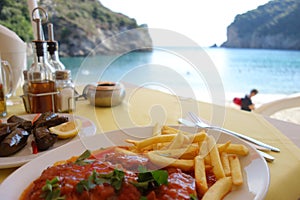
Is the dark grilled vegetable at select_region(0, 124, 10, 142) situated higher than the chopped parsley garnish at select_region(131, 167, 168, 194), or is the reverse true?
the dark grilled vegetable at select_region(0, 124, 10, 142)

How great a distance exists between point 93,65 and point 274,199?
79cm

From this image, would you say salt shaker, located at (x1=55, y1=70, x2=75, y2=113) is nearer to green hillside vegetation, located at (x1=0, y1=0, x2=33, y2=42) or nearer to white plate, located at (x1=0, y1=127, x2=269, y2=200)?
white plate, located at (x1=0, y1=127, x2=269, y2=200)

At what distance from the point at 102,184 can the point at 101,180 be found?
1 cm

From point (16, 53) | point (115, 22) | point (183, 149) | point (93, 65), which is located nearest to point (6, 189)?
point (183, 149)

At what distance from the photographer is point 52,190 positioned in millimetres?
555

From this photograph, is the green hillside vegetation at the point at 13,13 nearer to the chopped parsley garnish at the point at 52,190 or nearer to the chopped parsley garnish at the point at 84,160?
the chopped parsley garnish at the point at 84,160

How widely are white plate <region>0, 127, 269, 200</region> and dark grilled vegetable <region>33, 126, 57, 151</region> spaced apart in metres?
0.06

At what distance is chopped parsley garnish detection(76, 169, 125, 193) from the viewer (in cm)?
54

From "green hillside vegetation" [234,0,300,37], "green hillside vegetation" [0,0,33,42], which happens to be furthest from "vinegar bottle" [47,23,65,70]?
"green hillside vegetation" [234,0,300,37]

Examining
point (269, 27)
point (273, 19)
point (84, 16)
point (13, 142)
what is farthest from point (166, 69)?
point (269, 27)

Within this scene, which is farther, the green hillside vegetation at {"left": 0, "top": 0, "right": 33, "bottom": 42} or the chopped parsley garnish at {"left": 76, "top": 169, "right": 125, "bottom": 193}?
the green hillside vegetation at {"left": 0, "top": 0, "right": 33, "bottom": 42}

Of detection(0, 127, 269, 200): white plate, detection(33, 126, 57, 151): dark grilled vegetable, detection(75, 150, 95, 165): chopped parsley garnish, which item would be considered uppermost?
detection(33, 126, 57, 151): dark grilled vegetable

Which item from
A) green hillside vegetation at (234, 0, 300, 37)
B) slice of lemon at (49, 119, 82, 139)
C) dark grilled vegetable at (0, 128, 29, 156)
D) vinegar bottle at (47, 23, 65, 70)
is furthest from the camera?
green hillside vegetation at (234, 0, 300, 37)

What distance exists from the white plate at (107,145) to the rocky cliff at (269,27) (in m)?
12.7
